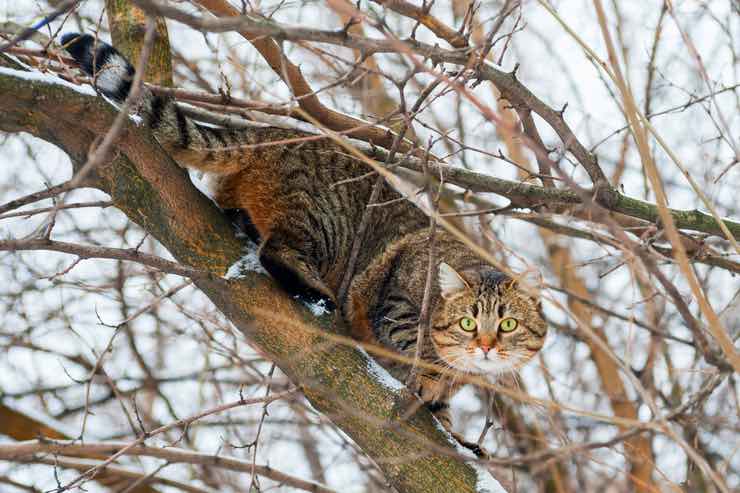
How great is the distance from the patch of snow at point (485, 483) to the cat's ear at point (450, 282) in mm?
1218

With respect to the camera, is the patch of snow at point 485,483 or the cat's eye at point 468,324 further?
the cat's eye at point 468,324

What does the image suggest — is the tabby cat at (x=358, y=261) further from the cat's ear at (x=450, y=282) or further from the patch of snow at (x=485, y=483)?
the patch of snow at (x=485, y=483)

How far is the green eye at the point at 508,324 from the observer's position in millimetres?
4258

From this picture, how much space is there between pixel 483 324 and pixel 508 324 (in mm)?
177

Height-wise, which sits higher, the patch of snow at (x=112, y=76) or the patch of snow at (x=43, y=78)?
the patch of snow at (x=112, y=76)

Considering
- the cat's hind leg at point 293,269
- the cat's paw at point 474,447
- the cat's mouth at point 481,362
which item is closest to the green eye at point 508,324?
the cat's mouth at point 481,362

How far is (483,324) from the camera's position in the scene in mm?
4191

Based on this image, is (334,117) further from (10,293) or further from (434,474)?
(10,293)

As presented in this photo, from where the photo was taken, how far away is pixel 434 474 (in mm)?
3189

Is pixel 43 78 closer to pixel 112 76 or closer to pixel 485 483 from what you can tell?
pixel 112 76

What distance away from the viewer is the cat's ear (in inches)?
165

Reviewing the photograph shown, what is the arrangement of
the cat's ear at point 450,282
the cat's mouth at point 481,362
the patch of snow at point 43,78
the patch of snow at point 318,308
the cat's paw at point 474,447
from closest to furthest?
the patch of snow at point 43,78
the patch of snow at point 318,308
the cat's paw at point 474,447
the cat's mouth at point 481,362
the cat's ear at point 450,282

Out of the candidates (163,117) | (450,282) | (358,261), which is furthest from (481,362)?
(163,117)

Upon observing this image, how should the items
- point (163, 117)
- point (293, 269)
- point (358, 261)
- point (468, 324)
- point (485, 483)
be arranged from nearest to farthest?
point (485, 483)
point (163, 117)
point (293, 269)
point (468, 324)
point (358, 261)
